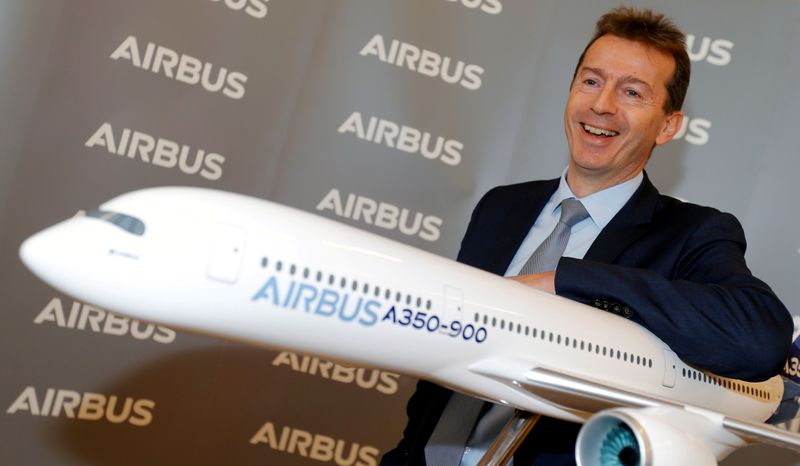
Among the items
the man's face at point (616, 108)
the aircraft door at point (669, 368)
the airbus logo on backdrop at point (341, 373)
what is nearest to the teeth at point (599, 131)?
the man's face at point (616, 108)

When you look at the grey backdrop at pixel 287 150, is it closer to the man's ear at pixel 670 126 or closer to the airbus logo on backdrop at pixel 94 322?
the airbus logo on backdrop at pixel 94 322

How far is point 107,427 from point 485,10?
368 cm

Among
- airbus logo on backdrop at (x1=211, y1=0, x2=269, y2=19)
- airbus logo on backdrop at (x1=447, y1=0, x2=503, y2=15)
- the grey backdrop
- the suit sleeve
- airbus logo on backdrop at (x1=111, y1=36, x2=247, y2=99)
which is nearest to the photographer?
the suit sleeve

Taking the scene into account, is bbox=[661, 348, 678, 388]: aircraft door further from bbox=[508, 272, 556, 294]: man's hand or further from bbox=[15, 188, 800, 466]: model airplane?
bbox=[508, 272, 556, 294]: man's hand

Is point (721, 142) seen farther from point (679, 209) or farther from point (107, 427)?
point (107, 427)

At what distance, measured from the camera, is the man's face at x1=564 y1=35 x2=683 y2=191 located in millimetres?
3809

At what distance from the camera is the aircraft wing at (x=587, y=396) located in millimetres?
3045

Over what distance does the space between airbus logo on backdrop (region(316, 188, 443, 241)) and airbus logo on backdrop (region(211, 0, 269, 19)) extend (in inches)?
48.4

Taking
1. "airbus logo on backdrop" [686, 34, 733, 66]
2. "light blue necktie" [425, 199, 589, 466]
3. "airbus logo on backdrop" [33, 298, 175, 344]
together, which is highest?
"airbus logo on backdrop" [686, 34, 733, 66]

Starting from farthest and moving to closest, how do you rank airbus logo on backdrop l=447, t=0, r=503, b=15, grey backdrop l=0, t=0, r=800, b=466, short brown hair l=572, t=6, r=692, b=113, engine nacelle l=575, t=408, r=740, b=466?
airbus logo on backdrop l=447, t=0, r=503, b=15 → grey backdrop l=0, t=0, r=800, b=466 → short brown hair l=572, t=6, r=692, b=113 → engine nacelle l=575, t=408, r=740, b=466

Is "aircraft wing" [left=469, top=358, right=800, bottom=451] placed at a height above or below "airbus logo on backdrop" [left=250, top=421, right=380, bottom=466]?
above

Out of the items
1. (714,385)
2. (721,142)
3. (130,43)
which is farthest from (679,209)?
(130,43)

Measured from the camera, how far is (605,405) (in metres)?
3.11

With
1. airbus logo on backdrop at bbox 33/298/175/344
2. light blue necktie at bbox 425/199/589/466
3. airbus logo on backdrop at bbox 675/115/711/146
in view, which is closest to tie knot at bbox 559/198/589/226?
light blue necktie at bbox 425/199/589/466
